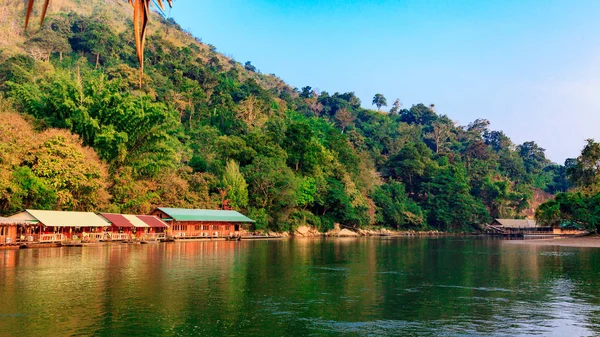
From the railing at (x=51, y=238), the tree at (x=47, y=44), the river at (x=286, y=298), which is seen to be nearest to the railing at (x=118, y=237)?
the railing at (x=51, y=238)

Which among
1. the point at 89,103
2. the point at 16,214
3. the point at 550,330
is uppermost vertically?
the point at 89,103

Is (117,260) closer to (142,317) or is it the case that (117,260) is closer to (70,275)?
(70,275)

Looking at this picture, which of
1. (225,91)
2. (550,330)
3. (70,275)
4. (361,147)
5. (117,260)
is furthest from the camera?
(361,147)

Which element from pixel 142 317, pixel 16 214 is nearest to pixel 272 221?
pixel 16 214

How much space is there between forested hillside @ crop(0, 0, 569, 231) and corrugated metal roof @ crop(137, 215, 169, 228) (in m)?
2.85

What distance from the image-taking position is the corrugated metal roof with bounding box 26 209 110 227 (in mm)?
44719

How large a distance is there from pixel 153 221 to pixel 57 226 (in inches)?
541

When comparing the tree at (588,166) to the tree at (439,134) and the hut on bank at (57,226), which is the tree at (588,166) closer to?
the hut on bank at (57,226)

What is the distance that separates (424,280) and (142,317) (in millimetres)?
17483

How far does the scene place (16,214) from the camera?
1737 inches

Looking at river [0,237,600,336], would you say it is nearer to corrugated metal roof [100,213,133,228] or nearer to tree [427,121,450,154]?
corrugated metal roof [100,213,133,228]

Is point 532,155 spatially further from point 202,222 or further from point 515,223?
point 202,222

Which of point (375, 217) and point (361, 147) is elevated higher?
point (361, 147)

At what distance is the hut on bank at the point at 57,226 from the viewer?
1741 inches
